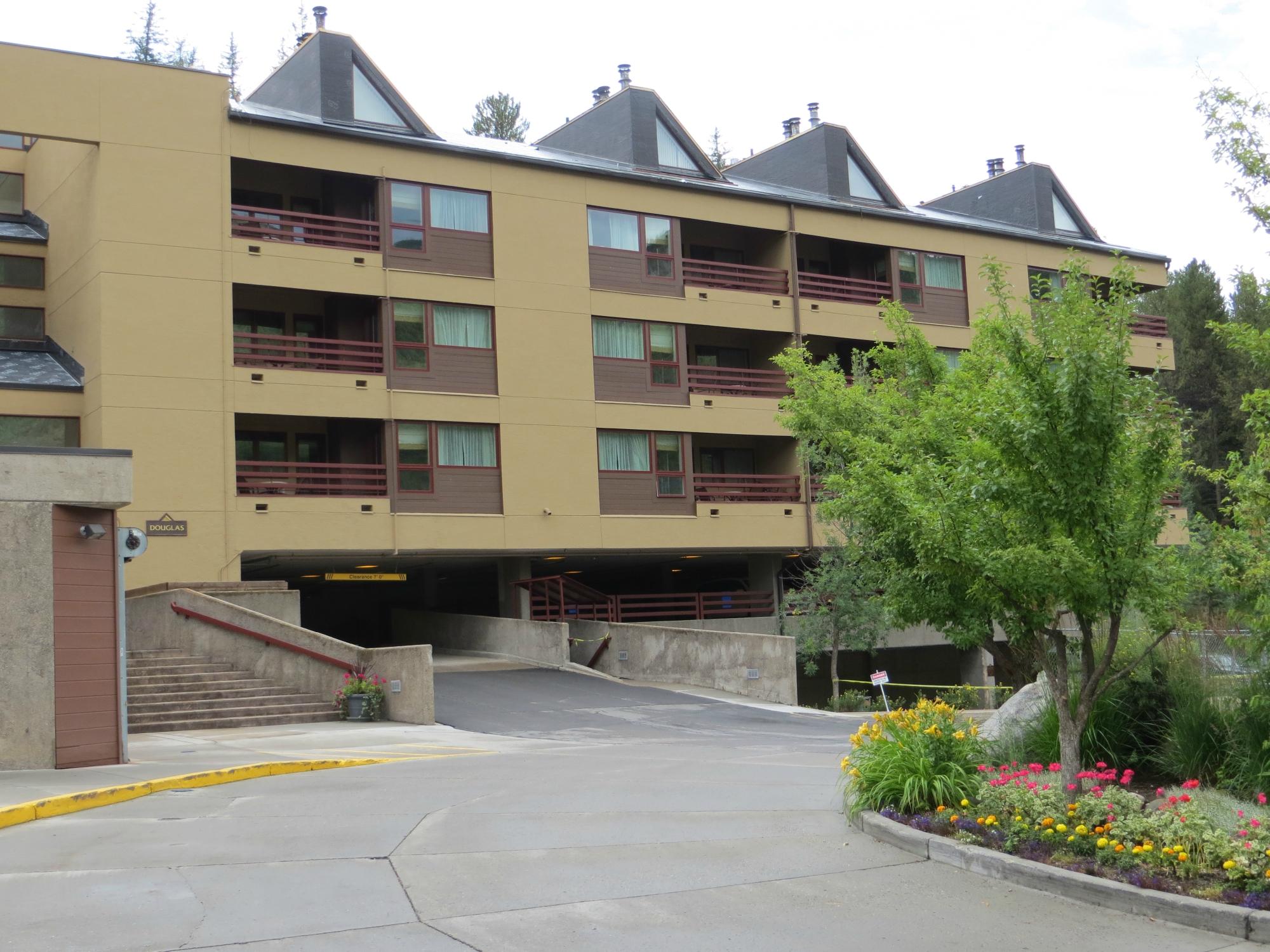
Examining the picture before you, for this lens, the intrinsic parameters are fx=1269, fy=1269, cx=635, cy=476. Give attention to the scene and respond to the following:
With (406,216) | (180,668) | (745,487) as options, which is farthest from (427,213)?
(180,668)

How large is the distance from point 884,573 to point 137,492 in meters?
20.6

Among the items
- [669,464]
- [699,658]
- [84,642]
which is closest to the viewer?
[84,642]

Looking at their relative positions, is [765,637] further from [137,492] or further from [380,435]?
[137,492]

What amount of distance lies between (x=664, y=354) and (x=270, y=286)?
36.2 ft

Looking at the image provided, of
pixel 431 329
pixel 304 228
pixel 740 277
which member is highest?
pixel 304 228

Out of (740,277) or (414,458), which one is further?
(740,277)

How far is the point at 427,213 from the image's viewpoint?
1280 inches

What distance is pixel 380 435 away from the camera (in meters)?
32.2

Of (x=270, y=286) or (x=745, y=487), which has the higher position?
(x=270, y=286)

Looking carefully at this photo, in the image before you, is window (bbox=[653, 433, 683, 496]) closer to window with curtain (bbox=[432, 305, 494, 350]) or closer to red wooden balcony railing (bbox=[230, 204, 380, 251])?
window with curtain (bbox=[432, 305, 494, 350])

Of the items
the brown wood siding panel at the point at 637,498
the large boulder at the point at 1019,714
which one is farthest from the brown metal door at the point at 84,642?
the brown wood siding panel at the point at 637,498

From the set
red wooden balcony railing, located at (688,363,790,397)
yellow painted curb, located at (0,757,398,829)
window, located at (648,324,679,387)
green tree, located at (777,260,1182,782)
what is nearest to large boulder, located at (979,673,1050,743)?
green tree, located at (777,260,1182,782)

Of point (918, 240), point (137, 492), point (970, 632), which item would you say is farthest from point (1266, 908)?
point (918, 240)

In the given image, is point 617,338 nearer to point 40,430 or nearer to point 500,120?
point 40,430
